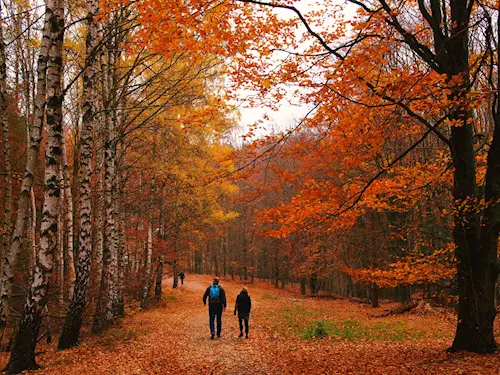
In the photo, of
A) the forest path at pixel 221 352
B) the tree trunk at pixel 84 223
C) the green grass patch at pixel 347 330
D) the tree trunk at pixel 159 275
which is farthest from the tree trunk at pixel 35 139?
the tree trunk at pixel 159 275

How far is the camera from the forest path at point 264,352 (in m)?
6.60

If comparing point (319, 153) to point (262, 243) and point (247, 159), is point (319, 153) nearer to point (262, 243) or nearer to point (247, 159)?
point (247, 159)

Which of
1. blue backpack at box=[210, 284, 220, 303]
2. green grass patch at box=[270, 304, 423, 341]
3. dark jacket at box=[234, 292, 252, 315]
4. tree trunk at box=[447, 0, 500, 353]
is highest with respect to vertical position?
tree trunk at box=[447, 0, 500, 353]

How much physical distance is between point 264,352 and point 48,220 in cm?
547

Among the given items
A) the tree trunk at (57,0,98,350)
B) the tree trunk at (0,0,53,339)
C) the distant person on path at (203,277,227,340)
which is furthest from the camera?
the distant person on path at (203,277,227,340)

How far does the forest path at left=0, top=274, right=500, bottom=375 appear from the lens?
660cm

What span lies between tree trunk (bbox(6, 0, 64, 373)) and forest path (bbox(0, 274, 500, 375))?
52 centimetres

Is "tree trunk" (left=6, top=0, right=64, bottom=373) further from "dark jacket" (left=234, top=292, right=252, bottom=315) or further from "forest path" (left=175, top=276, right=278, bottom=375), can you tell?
"dark jacket" (left=234, top=292, right=252, bottom=315)

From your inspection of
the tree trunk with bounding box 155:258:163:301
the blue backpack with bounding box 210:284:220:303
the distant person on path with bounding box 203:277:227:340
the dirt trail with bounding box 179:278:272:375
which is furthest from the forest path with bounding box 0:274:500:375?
the tree trunk with bounding box 155:258:163:301

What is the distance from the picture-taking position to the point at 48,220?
668 centimetres

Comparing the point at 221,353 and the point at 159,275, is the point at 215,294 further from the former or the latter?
the point at 159,275

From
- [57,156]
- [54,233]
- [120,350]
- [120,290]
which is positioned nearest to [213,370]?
[120,350]

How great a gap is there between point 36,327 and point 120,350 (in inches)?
101

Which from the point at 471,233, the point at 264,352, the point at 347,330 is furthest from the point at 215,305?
the point at 471,233
